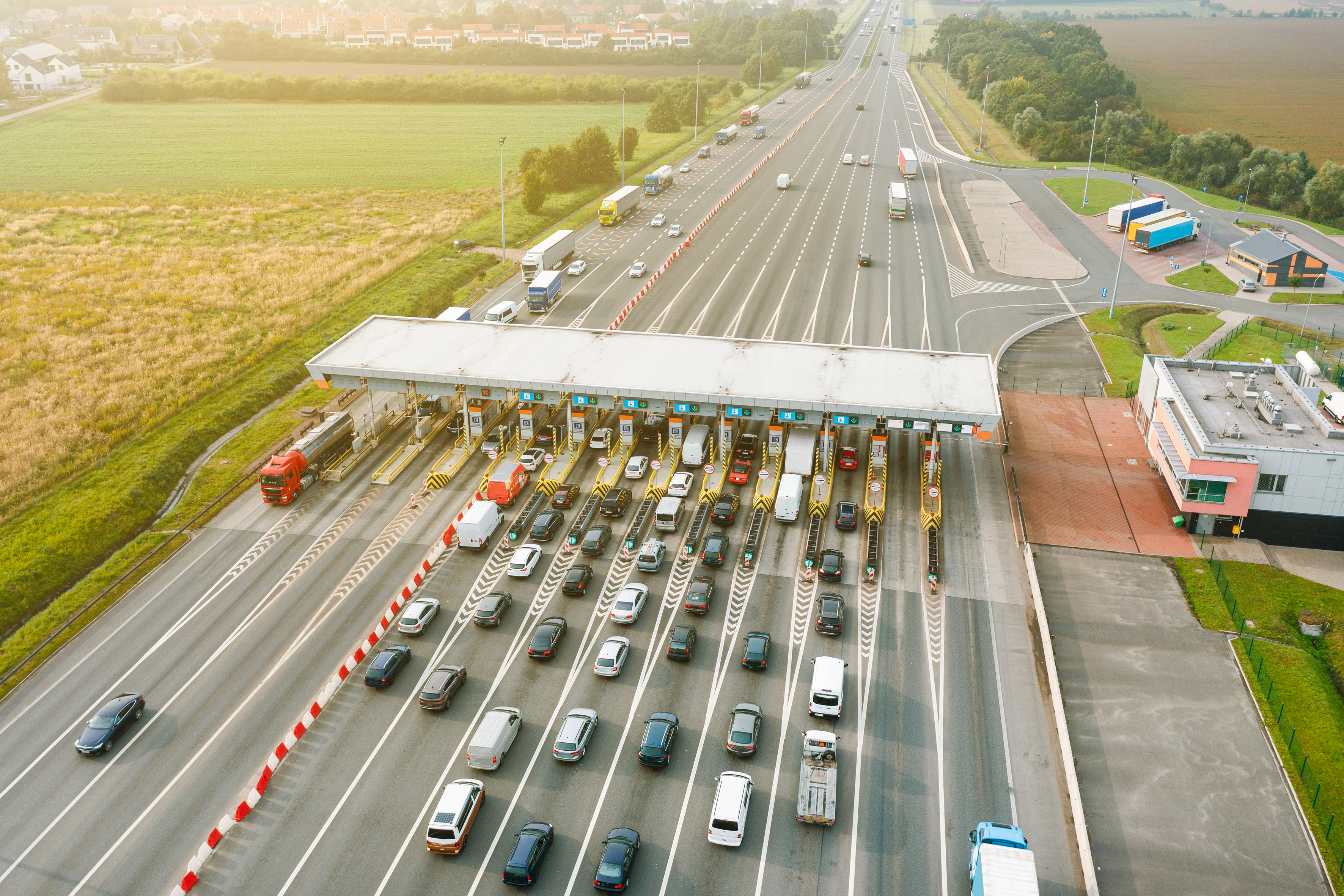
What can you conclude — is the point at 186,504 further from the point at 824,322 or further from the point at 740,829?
the point at 824,322

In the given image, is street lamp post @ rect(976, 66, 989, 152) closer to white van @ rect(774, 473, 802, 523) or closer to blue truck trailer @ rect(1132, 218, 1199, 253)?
blue truck trailer @ rect(1132, 218, 1199, 253)

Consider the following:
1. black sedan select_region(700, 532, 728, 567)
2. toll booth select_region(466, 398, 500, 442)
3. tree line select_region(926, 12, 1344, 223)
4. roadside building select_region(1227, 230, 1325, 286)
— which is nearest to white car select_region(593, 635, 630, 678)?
black sedan select_region(700, 532, 728, 567)

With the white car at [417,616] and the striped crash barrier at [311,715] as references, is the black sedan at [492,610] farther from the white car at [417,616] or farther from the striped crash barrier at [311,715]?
the striped crash barrier at [311,715]

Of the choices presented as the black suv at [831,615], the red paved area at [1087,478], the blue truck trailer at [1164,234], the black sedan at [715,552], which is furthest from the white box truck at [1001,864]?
the blue truck trailer at [1164,234]

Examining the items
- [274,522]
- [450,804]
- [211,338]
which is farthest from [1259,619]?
[211,338]

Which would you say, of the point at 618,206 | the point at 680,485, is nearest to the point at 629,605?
the point at 680,485

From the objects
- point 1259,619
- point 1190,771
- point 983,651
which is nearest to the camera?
point 1190,771
